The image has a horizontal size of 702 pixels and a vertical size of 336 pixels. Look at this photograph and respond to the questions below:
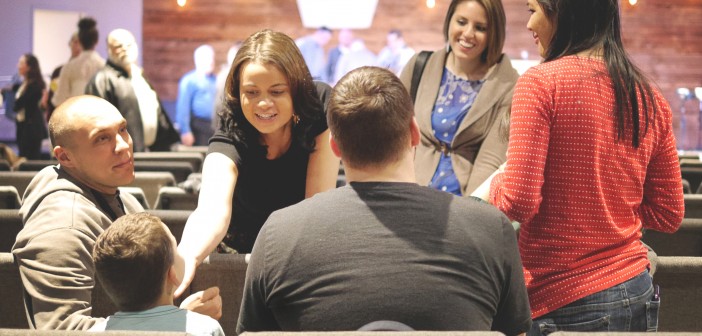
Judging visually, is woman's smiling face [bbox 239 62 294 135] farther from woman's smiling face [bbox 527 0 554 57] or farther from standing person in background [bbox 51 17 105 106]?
standing person in background [bbox 51 17 105 106]

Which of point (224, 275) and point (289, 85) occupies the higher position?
point (289, 85)

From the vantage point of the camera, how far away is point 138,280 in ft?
5.89

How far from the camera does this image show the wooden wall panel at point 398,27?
43.8ft

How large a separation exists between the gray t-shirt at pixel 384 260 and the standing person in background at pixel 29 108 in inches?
354

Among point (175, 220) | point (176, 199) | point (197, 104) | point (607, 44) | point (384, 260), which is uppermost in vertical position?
point (607, 44)

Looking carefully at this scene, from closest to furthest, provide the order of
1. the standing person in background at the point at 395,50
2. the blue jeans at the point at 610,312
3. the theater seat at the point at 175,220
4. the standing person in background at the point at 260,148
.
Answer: the blue jeans at the point at 610,312 < the standing person in background at the point at 260,148 < the theater seat at the point at 175,220 < the standing person in background at the point at 395,50

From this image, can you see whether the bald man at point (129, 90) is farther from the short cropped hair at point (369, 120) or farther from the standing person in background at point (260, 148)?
the short cropped hair at point (369, 120)

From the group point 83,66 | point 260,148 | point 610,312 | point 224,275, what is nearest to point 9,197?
point 260,148

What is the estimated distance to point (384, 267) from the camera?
1.56m

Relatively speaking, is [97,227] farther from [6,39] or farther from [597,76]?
[6,39]

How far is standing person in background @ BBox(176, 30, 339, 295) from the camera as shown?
2381 mm

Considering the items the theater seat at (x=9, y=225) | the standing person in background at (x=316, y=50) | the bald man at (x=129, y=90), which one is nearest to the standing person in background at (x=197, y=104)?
the standing person in background at (x=316, y=50)

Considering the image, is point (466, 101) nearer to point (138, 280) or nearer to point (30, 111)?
point (138, 280)

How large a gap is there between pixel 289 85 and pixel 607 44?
91 cm
